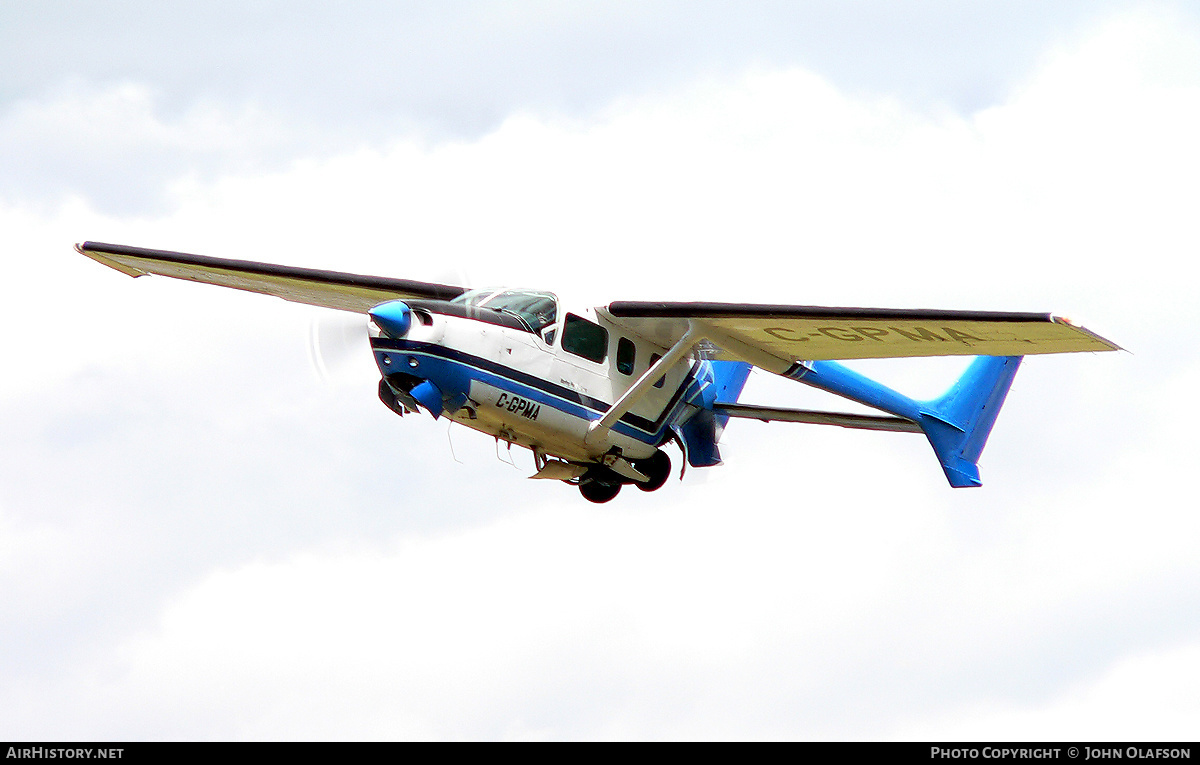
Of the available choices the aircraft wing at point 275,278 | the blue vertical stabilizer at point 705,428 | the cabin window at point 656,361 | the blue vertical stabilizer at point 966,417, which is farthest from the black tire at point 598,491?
the blue vertical stabilizer at point 966,417

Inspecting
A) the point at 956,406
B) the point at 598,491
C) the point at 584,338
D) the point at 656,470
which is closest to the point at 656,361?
the point at 584,338

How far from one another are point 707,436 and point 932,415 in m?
4.36

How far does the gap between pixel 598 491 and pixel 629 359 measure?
2.51 metres

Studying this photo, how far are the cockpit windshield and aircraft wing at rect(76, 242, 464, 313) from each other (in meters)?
1.53

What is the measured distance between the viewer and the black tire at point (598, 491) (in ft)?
80.5

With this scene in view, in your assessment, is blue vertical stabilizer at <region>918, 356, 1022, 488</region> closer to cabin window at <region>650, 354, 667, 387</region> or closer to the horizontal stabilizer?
the horizontal stabilizer

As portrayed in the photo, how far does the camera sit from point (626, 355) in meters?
23.5

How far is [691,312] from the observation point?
2206 cm

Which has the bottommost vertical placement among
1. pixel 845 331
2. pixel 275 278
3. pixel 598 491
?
pixel 598 491

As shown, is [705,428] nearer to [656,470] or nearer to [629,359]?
[656,470]

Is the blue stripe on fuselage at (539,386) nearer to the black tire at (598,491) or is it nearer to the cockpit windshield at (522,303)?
the cockpit windshield at (522,303)
